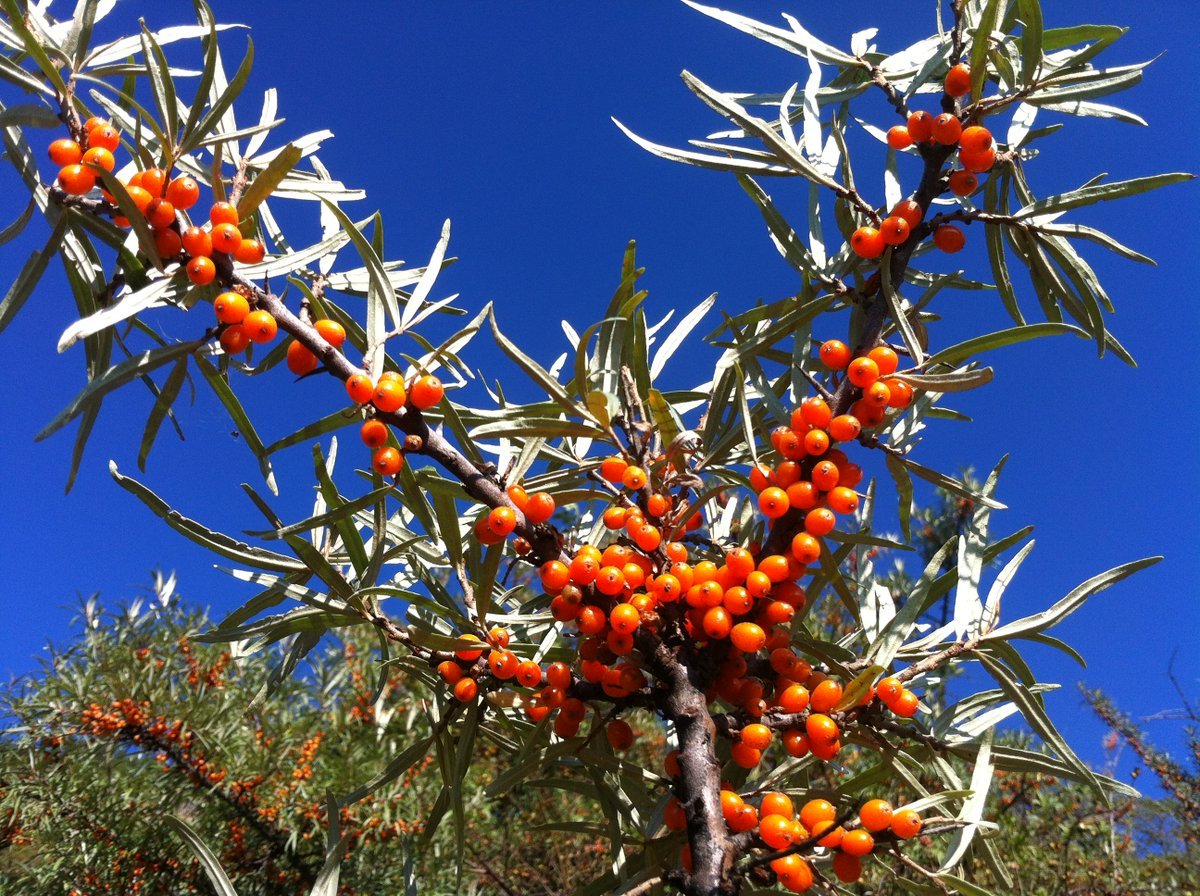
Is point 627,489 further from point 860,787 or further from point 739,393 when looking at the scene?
point 860,787

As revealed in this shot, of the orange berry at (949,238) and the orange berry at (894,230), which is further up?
the orange berry at (949,238)

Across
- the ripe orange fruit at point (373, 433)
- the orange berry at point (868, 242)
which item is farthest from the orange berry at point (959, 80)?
the ripe orange fruit at point (373, 433)

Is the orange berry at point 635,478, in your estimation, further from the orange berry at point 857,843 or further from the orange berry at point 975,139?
the orange berry at point 975,139

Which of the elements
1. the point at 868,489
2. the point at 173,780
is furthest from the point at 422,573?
the point at 173,780

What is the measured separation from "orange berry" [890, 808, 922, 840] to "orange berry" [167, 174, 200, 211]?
3.33 ft

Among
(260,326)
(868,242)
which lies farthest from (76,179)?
(868,242)

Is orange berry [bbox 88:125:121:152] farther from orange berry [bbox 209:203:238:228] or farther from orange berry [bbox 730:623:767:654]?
orange berry [bbox 730:623:767:654]

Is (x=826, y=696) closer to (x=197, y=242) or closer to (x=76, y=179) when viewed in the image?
(x=197, y=242)

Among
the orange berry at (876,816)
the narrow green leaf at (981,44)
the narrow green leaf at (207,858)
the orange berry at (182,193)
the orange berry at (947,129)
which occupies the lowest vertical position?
the orange berry at (876,816)

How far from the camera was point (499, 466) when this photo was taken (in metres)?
1.23

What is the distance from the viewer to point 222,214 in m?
0.95

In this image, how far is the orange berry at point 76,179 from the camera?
2.97 ft

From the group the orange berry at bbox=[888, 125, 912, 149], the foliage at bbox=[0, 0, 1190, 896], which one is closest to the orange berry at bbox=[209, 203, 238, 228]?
the foliage at bbox=[0, 0, 1190, 896]

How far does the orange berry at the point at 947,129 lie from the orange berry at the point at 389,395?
0.73 meters
